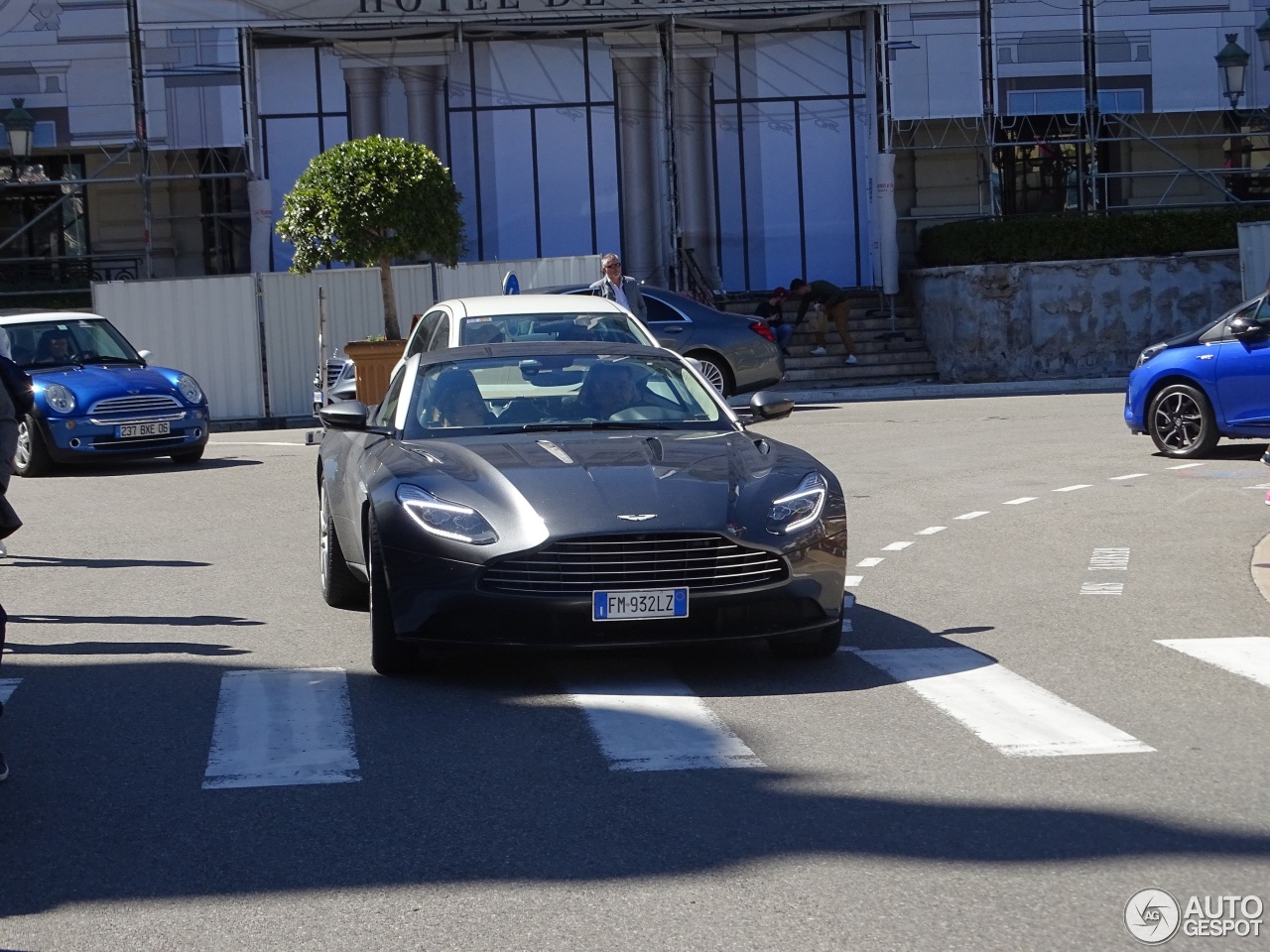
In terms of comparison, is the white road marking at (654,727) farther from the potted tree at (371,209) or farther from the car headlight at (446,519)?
the potted tree at (371,209)

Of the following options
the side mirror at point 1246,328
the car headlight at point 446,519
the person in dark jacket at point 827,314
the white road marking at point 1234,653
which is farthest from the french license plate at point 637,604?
the person in dark jacket at point 827,314

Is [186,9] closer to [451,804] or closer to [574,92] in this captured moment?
[574,92]

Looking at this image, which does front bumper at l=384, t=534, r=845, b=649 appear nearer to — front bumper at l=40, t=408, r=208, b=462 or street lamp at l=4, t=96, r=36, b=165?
front bumper at l=40, t=408, r=208, b=462

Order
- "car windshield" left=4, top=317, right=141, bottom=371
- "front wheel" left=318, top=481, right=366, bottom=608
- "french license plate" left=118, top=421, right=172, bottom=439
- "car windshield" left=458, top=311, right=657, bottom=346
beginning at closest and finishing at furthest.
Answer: "front wheel" left=318, top=481, right=366, bottom=608, "car windshield" left=458, top=311, right=657, bottom=346, "french license plate" left=118, top=421, right=172, bottom=439, "car windshield" left=4, top=317, right=141, bottom=371

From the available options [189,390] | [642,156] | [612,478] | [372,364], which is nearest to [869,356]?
[642,156]

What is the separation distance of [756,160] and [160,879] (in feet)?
95.0

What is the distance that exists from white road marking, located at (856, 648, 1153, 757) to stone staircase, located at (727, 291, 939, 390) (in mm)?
19335

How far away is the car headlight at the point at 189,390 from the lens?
62.1 ft

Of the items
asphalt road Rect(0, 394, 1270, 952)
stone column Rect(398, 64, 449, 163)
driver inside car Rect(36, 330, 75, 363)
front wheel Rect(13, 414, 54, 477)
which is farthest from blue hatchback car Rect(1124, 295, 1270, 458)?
stone column Rect(398, 64, 449, 163)

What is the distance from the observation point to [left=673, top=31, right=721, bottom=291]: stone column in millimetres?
32656

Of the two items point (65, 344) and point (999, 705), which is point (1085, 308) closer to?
point (65, 344)

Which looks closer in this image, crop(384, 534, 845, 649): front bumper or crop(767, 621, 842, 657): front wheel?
crop(384, 534, 845, 649): front bumper

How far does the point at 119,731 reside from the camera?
274 inches

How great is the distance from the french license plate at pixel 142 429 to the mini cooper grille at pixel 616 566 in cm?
1189
